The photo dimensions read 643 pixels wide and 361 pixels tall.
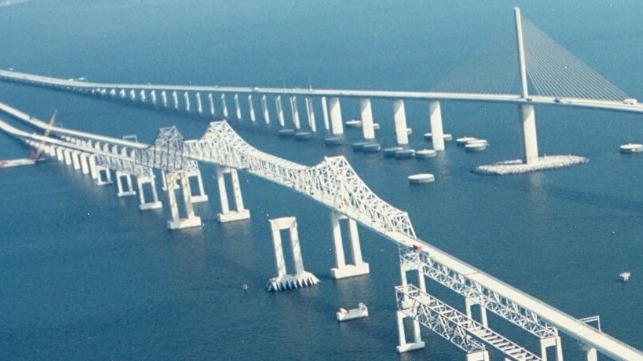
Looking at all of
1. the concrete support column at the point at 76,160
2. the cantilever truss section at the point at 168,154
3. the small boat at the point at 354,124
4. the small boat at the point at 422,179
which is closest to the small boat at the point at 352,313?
the cantilever truss section at the point at 168,154

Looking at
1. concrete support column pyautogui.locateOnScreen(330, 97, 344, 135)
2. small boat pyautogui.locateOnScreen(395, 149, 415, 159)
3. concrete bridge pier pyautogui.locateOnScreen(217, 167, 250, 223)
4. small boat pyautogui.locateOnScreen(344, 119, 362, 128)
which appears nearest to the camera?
concrete bridge pier pyautogui.locateOnScreen(217, 167, 250, 223)

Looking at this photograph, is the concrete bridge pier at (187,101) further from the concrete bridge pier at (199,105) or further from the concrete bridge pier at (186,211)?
the concrete bridge pier at (186,211)

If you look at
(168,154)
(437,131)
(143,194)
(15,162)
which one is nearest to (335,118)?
(437,131)

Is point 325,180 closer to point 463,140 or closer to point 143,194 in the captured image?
point 143,194

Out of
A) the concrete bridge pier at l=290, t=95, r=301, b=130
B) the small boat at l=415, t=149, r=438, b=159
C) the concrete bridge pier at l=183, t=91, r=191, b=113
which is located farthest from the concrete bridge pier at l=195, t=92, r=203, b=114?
the small boat at l=415, t=149, r=438, b=159

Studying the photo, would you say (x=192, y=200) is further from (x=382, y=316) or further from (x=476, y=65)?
(x=476, y=65)

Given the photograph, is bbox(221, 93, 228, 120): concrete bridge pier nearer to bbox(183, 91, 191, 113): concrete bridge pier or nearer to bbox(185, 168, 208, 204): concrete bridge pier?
bbox(183, 91, 191, 113): concrete bridge pier
